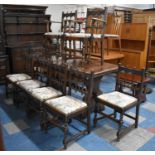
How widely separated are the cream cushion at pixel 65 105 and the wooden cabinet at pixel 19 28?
229cm

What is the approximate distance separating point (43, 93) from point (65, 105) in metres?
0.48

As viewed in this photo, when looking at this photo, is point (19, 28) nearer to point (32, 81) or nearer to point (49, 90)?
point (32, 81)

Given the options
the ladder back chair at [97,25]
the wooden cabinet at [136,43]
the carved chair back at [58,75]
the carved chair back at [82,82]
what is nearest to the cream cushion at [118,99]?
the carved chair back at [82,82]

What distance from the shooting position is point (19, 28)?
15.2ft

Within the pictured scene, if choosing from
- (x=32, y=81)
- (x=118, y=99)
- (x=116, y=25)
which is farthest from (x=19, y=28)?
(x=118, y=99)

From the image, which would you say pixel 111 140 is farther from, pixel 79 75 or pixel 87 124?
pixel 79 75

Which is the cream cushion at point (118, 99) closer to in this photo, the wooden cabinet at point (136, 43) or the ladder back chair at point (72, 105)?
the ladder back chair at point (72, 105)

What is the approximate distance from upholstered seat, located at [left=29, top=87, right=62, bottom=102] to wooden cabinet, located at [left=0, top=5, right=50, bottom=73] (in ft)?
6.10

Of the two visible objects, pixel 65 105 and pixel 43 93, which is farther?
pixel 43 93

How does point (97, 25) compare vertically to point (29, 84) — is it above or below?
above

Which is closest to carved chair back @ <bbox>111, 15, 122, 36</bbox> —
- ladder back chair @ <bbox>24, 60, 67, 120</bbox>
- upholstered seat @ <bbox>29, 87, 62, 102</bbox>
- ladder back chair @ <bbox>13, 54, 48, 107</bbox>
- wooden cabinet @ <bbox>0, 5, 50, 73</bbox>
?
wooden cabinet @ <bbox>0, 5, 50, 73</bbox>

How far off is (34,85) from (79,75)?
82cm

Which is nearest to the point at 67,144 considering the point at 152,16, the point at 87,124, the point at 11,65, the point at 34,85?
the point at 87,124

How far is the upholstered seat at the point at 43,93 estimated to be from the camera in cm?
235
